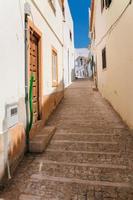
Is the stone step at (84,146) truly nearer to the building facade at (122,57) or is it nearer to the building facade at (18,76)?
the building facade at (18,76)

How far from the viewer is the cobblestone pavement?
301 centimetres

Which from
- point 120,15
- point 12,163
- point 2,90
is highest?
point 120,15

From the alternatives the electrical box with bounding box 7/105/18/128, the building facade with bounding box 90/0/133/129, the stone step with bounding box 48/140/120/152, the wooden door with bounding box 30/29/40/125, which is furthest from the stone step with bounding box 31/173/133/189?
the building facade with bounding box 90/0/133/129

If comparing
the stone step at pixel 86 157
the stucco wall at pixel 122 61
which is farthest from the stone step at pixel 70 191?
the stucco wall at pixel 122 61

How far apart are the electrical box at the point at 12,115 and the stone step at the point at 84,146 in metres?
1.42

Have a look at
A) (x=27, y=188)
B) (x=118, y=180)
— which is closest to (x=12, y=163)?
(x=27, y=188)

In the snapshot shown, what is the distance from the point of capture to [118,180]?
10.9 feet

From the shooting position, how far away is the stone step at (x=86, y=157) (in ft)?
13.1

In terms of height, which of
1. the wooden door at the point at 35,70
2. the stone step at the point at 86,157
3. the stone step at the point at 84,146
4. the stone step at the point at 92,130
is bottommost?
the stone step at the point at 86,157

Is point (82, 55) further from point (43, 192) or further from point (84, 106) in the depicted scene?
point (43, 192)

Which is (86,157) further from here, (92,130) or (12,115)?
(12,115)

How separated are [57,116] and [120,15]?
3936 mm

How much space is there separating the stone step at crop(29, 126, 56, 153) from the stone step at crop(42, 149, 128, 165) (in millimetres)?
184

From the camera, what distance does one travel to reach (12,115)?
3.57 m
